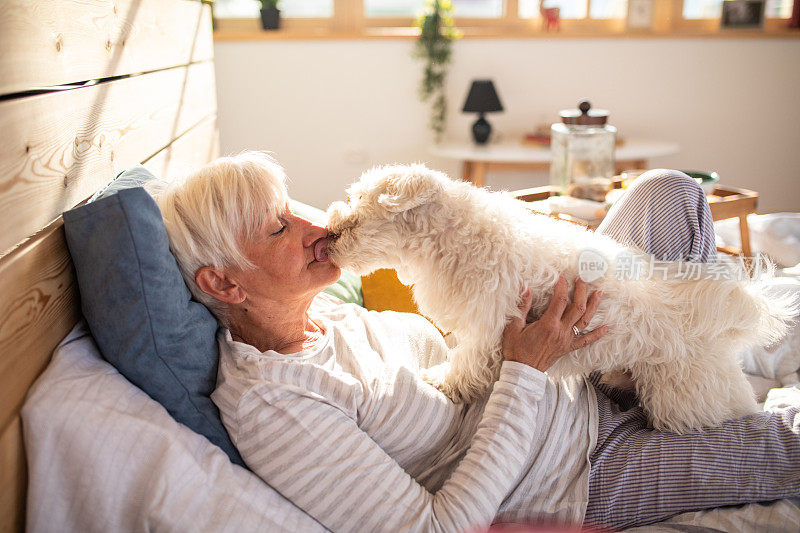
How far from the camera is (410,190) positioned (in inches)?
55.6

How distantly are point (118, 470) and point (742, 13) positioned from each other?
4959 millimetres

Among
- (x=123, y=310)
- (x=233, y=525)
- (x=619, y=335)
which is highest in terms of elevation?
(x=123, y=310)

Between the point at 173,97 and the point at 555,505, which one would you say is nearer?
the point at 555,505

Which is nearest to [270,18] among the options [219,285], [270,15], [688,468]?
[270,15]

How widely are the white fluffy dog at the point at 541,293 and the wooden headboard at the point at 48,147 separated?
570mm

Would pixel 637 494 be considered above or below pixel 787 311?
below

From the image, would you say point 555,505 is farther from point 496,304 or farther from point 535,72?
point 535,72

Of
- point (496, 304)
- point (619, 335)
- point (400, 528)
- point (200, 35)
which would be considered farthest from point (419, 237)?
point (200, 35)

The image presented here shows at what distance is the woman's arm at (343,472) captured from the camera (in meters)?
1.19

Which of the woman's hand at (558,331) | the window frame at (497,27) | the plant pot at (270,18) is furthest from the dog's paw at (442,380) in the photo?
the plant pot at (270,18)

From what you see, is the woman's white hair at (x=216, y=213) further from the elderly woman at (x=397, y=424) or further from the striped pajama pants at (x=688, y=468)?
the striped pajama pants at (x=688, y=468)

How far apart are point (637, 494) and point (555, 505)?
18cm

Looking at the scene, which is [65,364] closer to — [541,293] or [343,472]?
[343,472]

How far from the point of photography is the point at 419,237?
147cm
